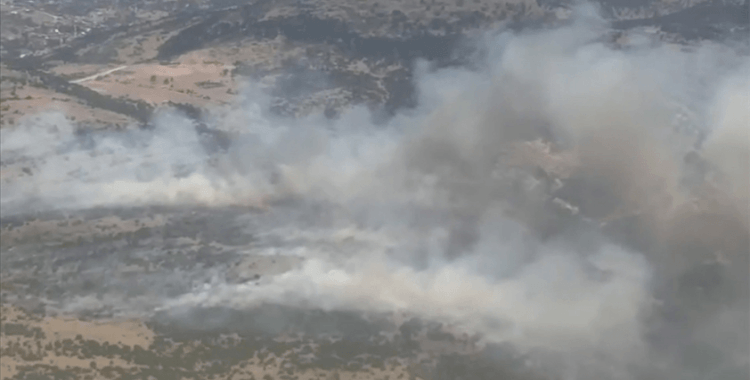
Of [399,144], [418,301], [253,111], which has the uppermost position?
[253,111]

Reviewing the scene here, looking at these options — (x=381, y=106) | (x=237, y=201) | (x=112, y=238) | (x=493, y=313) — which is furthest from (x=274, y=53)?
(x=493, y=313)

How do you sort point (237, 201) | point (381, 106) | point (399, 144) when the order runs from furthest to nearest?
1. point (381, 106)
2. point (399, 144)
3. point (237, 201)

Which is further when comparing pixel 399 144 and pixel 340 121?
pixel 340 121

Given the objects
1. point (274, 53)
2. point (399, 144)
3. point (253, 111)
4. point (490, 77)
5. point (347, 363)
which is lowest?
point (347, 363)

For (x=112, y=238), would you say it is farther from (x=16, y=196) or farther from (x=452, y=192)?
(x=452, y=192)

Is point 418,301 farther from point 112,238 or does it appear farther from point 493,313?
point 112,238

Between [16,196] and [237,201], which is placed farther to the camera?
[237,201]

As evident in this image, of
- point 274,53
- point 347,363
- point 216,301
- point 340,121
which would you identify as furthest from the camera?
point 274,53

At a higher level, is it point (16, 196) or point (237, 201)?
point (237, 201)

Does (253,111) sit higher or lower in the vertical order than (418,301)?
higher

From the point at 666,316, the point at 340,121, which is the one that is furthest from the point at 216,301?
the point at 340,121
